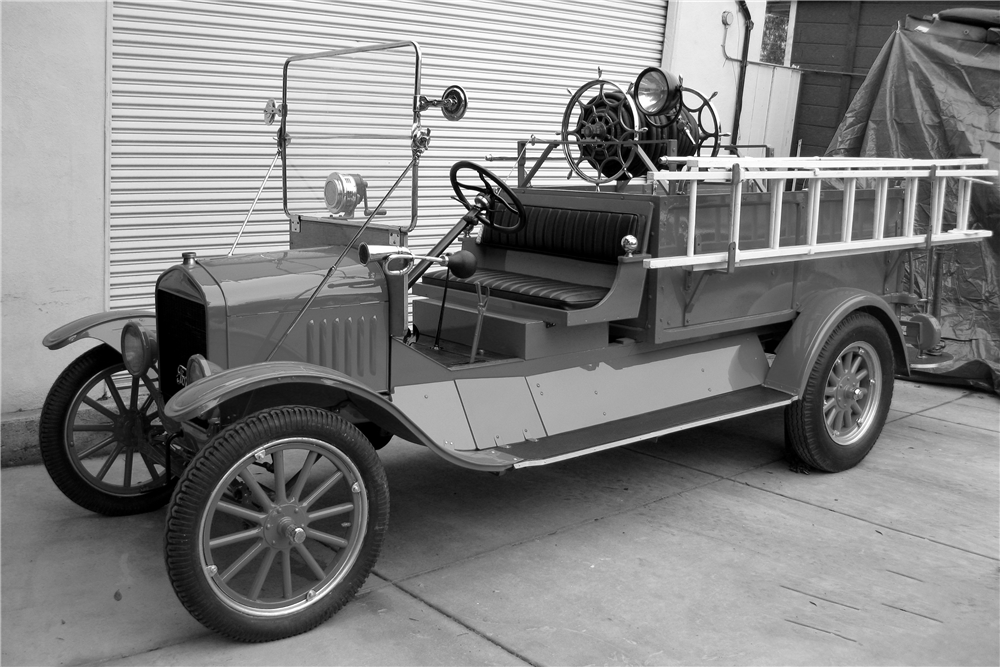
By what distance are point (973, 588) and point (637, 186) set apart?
9.87 ft

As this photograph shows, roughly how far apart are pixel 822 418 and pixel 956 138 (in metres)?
3.23

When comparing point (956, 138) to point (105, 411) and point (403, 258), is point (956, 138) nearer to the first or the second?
point (403, 258)

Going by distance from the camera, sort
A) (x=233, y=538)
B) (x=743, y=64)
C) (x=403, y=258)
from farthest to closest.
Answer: (x=743, y=64) → (x=403, y=258) → (x=233, y=538)

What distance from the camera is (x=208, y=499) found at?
2.96 m

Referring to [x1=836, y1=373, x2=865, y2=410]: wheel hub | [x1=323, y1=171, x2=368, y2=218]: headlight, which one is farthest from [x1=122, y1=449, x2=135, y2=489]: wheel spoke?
[x1=836, y1=373, x2=865, y2=410]: wheel hub

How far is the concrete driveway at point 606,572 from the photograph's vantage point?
313 cm

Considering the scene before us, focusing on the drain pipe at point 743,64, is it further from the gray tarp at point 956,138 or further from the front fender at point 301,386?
the front fender at point 301,386

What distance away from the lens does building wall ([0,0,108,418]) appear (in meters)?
4.54

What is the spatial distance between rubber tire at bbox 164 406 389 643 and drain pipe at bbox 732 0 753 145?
6.07 meters

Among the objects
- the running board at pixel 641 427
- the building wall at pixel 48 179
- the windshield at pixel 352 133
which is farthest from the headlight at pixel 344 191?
the building wall at pixel 48 179

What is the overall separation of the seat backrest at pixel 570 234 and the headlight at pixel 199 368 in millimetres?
1923

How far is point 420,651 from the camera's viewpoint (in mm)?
3082

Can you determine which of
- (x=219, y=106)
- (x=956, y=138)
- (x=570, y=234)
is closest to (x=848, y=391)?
(x=570, y=234)

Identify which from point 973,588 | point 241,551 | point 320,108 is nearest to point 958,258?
point 973,588
